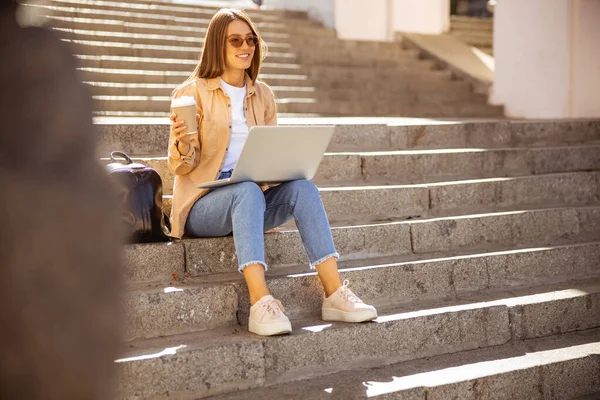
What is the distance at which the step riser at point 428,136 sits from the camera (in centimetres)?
459

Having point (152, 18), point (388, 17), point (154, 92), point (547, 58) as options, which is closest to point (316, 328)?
point (154, 92)

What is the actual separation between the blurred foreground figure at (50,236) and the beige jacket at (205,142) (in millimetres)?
2345

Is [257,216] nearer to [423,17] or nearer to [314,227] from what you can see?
[314,227]

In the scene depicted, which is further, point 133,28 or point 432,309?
point 133,28

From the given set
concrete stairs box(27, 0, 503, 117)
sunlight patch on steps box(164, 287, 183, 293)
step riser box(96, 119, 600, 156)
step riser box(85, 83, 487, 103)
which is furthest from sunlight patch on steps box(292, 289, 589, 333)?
step riser box(85, 83, 487, 103)

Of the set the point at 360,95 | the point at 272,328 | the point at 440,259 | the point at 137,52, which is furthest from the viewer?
the point at 360,95

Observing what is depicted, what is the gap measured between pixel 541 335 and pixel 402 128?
202cm

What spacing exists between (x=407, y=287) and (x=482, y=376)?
75cm

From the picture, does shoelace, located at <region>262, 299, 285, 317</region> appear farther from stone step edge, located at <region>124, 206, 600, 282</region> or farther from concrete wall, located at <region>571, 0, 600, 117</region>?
concrete wall, located at <region>571, 0, 600, 117</region>

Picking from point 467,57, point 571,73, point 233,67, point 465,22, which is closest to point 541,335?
point 233,67

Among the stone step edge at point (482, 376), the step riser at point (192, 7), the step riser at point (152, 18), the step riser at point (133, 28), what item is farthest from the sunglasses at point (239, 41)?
the step riser at point (192, 7)

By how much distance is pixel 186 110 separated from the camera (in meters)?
3.07

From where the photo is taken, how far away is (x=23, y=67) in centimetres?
112

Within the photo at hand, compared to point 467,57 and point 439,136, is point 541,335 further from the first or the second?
point 467,57
